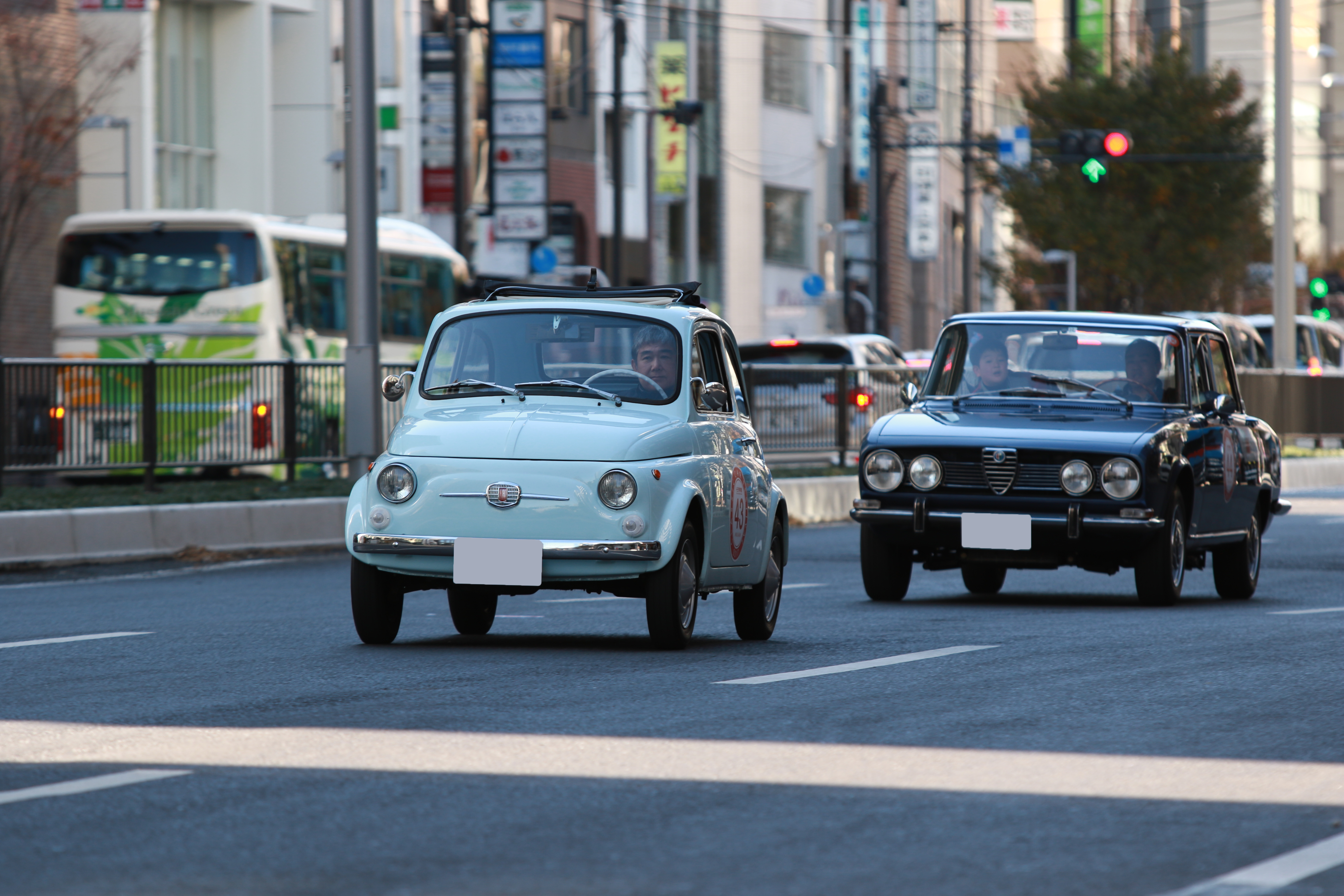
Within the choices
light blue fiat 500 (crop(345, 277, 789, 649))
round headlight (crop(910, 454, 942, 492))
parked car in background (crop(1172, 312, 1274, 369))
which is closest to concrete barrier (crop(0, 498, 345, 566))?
light blue fiat 500 (crop(345, 277, 789, 649))

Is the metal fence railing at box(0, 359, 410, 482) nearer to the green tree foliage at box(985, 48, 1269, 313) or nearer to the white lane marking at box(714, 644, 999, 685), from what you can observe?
the white lane marking at box(714, 644, 999, 685)

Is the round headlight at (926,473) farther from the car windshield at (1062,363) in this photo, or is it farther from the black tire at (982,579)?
the black tire at (982,579)

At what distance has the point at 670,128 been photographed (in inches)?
2029

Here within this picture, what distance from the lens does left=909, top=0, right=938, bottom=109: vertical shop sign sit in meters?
62.5

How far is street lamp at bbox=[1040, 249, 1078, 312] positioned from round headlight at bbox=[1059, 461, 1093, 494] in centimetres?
4447

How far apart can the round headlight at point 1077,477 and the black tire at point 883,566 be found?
109 cm

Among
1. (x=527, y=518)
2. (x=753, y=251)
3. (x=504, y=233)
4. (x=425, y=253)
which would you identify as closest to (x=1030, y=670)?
(x=527, y=518)

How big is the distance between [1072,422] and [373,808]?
7.79 metres

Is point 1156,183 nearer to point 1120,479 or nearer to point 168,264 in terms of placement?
point 168,264

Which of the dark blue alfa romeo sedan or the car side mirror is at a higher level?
the car side mirror

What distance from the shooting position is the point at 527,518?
9.84 metres

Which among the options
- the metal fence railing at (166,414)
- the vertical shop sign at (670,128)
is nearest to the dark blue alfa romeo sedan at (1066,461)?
the metal fence railing at (166,414)

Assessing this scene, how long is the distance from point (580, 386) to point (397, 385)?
939 millimetres

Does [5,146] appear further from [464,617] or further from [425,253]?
[464,617]
